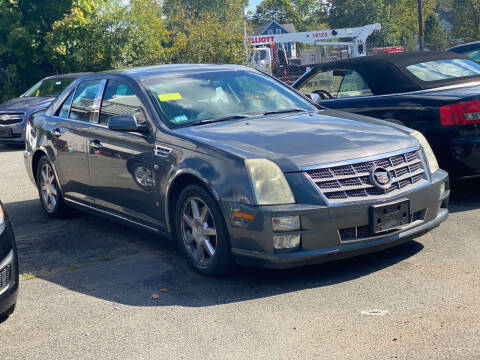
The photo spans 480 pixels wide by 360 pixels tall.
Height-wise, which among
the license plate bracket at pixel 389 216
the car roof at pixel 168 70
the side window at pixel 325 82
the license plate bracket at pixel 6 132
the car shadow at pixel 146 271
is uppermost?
the car roof at pixel 168 70

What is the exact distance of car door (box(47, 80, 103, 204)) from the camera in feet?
23.6

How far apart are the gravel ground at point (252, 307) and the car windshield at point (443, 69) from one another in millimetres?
1993

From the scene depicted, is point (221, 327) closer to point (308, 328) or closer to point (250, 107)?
point (308, 328)

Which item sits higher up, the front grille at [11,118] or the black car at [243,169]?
the black car at [243,169]

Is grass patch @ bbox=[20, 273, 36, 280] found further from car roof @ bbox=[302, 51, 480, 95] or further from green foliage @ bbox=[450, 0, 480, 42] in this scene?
green foliage @ bbox=[450, 0, 480, 42]

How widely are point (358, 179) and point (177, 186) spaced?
4.80 feet

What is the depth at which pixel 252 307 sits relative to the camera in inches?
193

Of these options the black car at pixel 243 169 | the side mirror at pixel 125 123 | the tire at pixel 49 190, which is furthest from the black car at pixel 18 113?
the side mirror at pixel 125 123

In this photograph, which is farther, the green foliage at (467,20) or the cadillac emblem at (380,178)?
the green foliage at (467,20)

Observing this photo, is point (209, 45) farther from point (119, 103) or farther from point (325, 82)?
point (119, 103)

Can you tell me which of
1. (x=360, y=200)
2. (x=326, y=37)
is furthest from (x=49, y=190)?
(x=326, y=37)

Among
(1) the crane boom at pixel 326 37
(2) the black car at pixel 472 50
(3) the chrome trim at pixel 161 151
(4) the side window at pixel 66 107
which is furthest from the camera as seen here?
(1) the crane boom at pixel 326 37

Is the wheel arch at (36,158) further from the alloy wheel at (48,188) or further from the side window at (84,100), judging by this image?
the side window at (84,100)

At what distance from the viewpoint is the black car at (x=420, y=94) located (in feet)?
23.6
